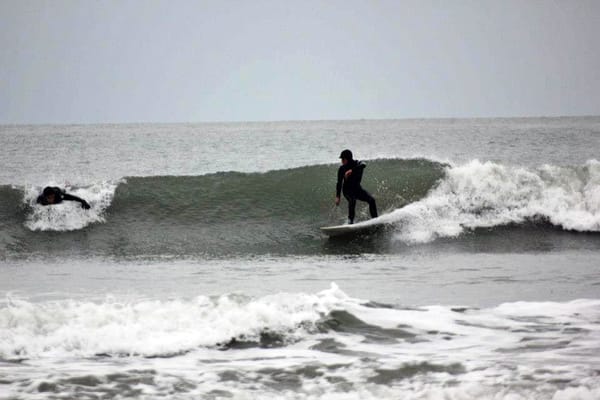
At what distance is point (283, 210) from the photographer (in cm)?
1897

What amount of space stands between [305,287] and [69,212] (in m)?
8.69

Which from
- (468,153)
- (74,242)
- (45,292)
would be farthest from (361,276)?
(468,153)

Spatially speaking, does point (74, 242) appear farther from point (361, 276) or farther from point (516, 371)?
point (516, 371)

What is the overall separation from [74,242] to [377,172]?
8.35 m

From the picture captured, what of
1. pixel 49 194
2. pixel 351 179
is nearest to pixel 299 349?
pixel 351 179

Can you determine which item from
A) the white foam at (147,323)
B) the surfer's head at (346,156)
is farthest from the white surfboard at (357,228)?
the white foam at (147,323)

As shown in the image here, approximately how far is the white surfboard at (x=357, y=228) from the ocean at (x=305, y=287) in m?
0.13

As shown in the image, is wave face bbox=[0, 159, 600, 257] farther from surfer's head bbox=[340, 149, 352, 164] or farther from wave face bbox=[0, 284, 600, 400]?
wave face bbox=[0, 284, 600, 400]

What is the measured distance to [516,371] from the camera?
6672 millimetres

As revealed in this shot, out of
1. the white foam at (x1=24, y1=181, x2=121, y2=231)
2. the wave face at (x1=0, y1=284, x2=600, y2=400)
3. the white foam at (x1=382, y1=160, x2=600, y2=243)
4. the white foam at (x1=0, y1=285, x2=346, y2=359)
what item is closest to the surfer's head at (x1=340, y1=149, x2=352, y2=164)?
the white foam at (x1=382, y1=160, x2=600, y2=243)

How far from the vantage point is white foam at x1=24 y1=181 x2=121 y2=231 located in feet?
57.3

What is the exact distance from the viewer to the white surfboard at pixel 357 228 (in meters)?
15.8

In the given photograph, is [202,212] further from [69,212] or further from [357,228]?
[357,228]

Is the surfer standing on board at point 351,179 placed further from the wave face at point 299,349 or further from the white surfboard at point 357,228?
the wave face at point 299,349
